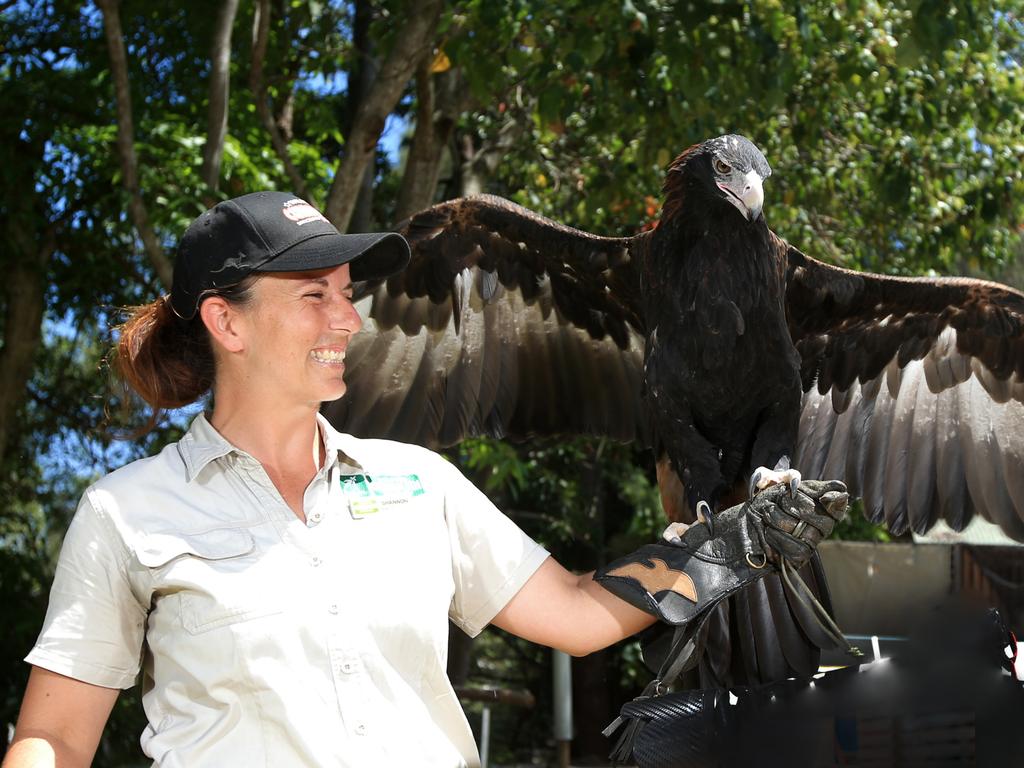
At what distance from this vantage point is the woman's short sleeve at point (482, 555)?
2.13 m

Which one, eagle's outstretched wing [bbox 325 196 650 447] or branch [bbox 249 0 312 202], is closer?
eagle's outstretched wing [bbox 325 196 650 447]

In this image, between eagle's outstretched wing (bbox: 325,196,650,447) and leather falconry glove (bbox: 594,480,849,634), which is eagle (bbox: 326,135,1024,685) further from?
leather falconry glove (bbox: 594,480,849,634)

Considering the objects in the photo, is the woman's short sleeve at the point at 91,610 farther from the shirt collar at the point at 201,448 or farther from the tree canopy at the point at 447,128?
the tree canopy at the point at 447,128

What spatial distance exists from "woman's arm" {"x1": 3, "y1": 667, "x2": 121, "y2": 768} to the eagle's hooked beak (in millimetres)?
1955

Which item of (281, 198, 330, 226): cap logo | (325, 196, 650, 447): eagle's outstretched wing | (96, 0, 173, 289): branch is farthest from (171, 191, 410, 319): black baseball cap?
(96, 0, 173, 289): branch

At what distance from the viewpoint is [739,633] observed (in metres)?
2.74

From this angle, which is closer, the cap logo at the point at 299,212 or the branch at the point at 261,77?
the cap logo at the point at 299,212

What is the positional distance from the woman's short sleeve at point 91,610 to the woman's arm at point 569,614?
26.2 inches

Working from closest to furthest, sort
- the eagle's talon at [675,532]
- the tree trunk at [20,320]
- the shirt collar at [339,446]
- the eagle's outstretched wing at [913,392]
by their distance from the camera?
the shirt collar at [339,446]
the eagle's talon at [675,532]
the eagle's outstretched wing at [913,392]
the tree trunk at [20,320]

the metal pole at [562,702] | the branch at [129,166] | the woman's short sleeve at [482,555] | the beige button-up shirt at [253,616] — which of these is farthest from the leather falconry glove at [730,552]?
the metal pole at [562,702]

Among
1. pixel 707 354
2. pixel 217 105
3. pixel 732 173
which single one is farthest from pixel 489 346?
pixel 217 105

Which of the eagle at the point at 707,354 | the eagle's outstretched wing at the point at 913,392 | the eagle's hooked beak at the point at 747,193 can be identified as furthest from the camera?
the eagle's outstretched wing at the point at 913,392

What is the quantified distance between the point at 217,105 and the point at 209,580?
389cm

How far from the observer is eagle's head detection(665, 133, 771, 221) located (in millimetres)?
3084
